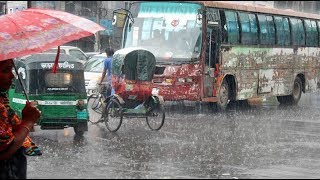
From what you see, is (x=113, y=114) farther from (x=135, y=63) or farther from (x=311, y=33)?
(x=311, y=33)

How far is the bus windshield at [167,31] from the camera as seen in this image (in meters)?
17.9

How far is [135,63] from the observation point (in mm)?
14953

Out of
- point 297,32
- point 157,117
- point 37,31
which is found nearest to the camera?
point 37,31

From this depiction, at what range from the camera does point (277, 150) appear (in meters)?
11.4

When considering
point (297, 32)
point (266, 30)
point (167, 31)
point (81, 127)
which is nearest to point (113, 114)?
point (81, 127)

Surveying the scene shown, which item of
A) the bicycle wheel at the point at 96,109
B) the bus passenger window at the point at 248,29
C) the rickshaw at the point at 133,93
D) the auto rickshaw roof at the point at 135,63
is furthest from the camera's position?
the bus passenger window at the point at 248,29

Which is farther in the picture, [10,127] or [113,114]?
[113,114]

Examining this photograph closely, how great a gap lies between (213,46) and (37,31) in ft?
44.2

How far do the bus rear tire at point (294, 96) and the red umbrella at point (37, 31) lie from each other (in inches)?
731

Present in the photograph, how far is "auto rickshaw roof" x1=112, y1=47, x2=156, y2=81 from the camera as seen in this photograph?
48.7 feet

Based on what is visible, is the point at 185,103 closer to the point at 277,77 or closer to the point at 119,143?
the point at 277,77

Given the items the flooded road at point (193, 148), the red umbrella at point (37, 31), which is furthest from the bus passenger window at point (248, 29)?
the red umbrella at point (37, 31)

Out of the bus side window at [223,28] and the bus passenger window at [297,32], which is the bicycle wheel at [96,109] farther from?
the bus passenger window at [297,32]

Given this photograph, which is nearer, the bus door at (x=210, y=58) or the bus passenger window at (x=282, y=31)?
the bus door at (x=210, y=58)
